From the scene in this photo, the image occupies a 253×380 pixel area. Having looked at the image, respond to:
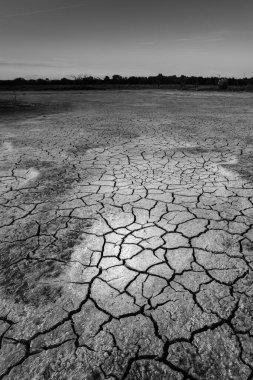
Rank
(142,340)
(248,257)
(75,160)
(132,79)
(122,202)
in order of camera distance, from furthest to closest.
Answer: (132,79) → (75,160) → (122,202) → (248,257) → (142,340)

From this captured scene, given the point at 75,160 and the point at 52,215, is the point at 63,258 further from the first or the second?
the point at 75,160

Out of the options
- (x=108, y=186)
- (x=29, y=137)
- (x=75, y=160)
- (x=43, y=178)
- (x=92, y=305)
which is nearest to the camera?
(x=92, y=305)

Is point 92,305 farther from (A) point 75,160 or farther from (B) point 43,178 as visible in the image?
(A) point 75,160

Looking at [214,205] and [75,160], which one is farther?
[75,160]

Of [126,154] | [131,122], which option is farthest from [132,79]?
[126,154]

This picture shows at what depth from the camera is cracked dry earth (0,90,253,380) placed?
5.25 feet

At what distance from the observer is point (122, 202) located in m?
3.42

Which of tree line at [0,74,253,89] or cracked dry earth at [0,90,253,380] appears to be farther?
tree line at [0,74,253,89]

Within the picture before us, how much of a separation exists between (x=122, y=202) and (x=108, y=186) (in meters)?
0.58

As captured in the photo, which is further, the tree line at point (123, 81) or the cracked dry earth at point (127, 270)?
the tree line at point (123, 81)

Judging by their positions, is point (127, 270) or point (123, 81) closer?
point (127, 270)

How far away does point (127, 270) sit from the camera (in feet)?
7.46

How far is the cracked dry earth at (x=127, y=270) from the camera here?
1600 mm

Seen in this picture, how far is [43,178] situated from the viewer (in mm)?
4293
